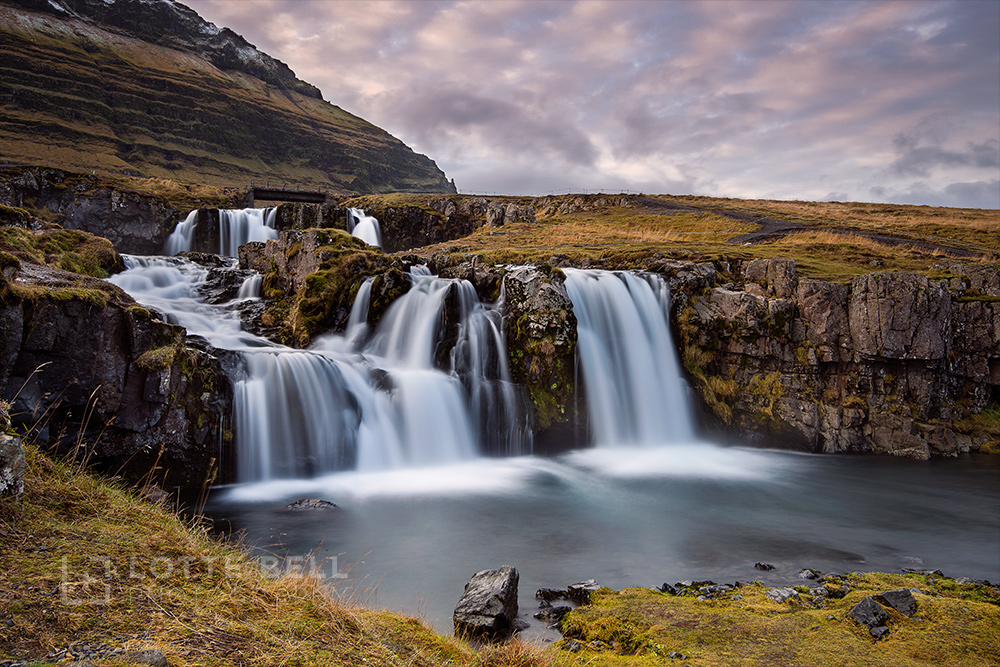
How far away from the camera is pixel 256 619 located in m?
3.61

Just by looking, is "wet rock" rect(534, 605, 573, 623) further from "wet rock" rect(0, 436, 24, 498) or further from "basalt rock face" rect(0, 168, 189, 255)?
"basalt rock face" rect(0, 168, 189, 255)

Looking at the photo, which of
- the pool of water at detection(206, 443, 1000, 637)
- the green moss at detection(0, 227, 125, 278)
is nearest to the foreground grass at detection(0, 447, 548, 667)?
the pool of water at detection(206, 443, 1000, 637)

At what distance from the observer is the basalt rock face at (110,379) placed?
32.4 feet

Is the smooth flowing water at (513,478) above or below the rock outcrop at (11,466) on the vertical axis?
below

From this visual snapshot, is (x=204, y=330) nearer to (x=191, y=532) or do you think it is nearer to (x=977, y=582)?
(x=191, y=532)

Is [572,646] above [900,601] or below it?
below

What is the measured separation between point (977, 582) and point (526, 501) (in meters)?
8.37

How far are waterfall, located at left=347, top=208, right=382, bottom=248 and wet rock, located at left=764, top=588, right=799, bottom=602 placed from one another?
122ft

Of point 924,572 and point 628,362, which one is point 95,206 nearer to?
point 628,362

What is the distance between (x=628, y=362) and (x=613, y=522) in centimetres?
877

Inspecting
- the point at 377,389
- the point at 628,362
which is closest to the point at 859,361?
the point at 628,362

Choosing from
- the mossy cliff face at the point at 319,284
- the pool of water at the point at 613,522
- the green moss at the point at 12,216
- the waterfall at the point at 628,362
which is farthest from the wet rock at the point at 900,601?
the green moss at the point at 12,216

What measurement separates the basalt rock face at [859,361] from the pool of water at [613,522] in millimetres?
1735

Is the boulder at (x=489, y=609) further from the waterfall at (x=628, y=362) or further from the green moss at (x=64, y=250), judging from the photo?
the green moss at (x=64, y=250)
